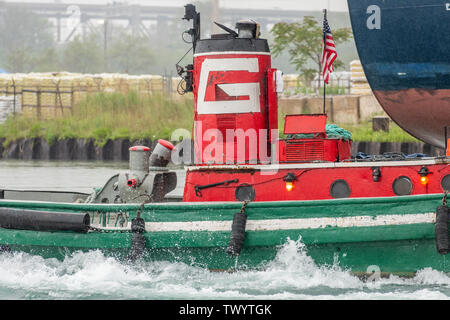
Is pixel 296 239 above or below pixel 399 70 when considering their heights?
below

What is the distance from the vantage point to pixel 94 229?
41.0 feet

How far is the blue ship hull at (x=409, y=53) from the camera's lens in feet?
41.1

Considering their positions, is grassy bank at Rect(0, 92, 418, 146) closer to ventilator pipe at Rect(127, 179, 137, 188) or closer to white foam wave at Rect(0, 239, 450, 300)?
ventilator pipe at Rect(127, 179, 137, 188)

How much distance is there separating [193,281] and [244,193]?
4.60ft

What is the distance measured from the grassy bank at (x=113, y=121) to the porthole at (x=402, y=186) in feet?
77.2

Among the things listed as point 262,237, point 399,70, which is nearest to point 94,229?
point 262,237

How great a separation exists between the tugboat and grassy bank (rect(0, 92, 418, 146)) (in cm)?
2293

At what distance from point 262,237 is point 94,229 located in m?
2.35

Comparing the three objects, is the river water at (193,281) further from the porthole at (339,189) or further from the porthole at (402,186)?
the porthole at (402,186)

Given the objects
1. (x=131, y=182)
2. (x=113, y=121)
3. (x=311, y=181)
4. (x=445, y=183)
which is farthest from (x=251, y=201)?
(x=113, y=121)

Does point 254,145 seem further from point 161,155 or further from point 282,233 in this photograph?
point 161,155
